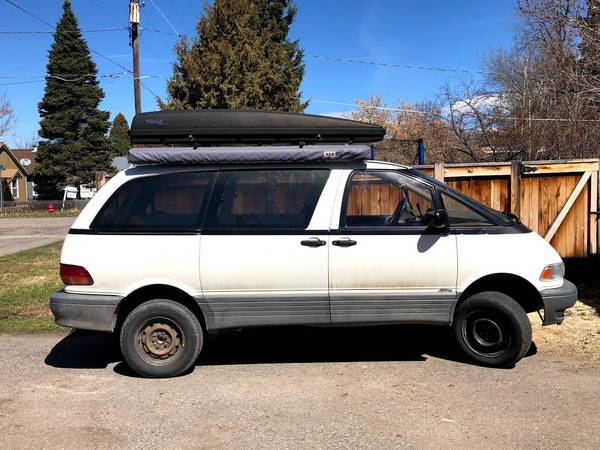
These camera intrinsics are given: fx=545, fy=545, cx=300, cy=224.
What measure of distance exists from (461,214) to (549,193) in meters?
3.96

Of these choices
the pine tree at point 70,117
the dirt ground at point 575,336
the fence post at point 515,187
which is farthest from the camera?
the pine tree at point 70,117

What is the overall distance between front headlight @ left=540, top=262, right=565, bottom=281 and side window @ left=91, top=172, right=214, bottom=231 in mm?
3030

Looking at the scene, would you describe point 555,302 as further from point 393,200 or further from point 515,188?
point 515,188

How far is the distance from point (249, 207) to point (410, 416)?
2168 millimetres

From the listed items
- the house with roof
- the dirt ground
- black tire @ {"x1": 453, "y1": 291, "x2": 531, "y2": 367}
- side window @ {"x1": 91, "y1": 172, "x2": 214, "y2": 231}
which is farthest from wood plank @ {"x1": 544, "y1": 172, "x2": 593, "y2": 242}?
the house with roof

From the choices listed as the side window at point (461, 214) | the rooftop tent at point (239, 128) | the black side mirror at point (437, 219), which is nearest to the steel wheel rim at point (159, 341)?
the rooftop tent at point (239, 128)

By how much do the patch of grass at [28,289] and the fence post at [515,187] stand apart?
6428mm

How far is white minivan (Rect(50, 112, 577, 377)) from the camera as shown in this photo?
470 centimetres

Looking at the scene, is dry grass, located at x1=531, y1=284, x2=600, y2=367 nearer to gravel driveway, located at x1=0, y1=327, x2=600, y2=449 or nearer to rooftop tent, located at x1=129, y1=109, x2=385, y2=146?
gravel driveway, located at x1=0, y1=327, x2=600, y2=449

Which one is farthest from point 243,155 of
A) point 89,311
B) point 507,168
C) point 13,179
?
point 13,179

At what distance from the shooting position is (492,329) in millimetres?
4918

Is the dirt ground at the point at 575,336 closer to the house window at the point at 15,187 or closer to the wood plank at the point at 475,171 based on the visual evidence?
the wood plank at the point at 475,171

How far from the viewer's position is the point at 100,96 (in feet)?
132

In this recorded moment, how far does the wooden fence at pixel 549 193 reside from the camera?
26.5ft
